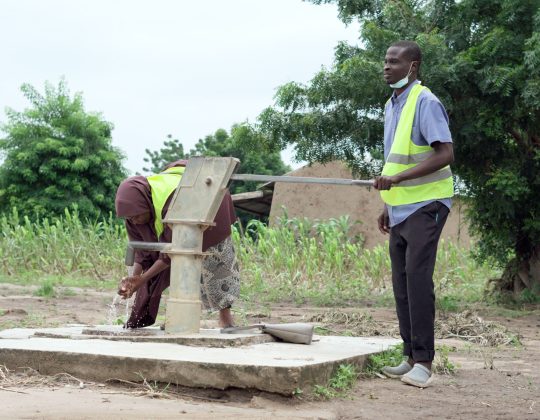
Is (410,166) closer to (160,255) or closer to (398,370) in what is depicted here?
(398,370)

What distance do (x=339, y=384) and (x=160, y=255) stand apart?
1.55 m

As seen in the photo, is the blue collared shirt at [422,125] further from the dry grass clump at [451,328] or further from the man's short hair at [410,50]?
the dry grass clump at [451,328]

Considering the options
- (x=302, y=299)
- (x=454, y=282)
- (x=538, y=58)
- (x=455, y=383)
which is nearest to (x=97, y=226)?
(x=302, y=299)

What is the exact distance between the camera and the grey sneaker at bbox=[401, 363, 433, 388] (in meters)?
4.69

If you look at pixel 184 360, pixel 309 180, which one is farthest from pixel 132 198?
pixel 184 360

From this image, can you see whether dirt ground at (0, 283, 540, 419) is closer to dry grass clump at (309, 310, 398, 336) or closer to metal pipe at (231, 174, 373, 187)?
metal pipe at (231, 174, 373, 187)

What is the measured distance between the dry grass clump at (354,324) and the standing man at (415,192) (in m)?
2.42

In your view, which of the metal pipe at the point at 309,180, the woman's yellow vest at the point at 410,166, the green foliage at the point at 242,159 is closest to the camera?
the woman's yellow vest at the point at 410,166

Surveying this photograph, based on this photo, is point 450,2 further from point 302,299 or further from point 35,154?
point 35,154

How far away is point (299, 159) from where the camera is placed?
10227 millimetres

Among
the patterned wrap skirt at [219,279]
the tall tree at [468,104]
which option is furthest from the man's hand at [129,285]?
the tall tree at [468,104]

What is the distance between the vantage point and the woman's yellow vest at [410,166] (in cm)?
468

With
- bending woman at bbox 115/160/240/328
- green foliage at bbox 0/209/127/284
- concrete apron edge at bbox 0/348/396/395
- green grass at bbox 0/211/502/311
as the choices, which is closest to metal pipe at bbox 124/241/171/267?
bending woman at bbox 115/160/240/328

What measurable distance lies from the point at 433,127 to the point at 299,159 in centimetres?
A: 565
